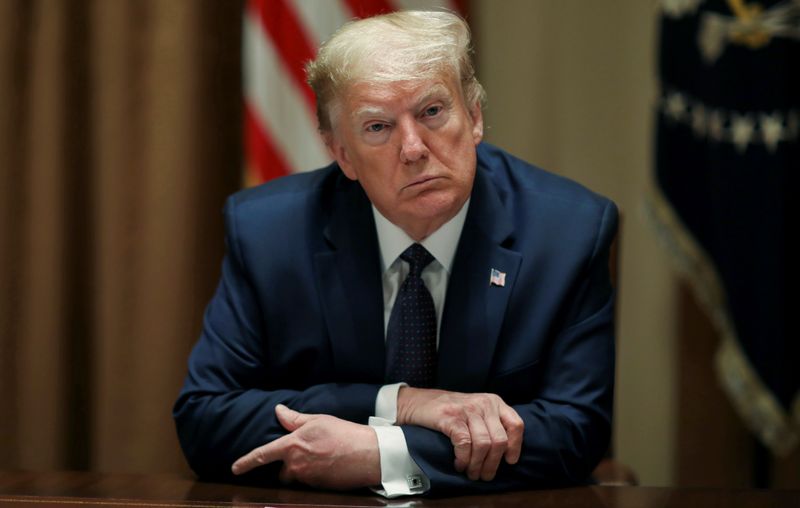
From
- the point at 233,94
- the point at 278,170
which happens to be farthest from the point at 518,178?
the point at 233,94

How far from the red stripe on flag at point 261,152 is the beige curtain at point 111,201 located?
155 mm

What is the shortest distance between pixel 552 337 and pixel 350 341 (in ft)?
1.45

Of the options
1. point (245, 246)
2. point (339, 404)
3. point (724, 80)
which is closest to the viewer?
point (339, 404)

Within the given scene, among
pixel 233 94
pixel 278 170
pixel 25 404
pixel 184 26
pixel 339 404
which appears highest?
pixel 184 26

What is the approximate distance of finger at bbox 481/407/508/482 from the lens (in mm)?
2124

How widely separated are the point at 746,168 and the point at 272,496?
1875 millimetres

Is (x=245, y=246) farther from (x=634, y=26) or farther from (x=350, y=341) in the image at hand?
(x=634, y=26)

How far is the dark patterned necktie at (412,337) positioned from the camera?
2.37 meters

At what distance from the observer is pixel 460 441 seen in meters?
2.13

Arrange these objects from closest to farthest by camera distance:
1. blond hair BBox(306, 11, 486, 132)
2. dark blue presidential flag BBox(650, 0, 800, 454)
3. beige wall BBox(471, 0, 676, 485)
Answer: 1. blond hair BBox(306, 11, 486, 132)
2. dark blue presidential flag BBox(650, 0, 800, 454)
3. beige wall BBox(471, 0, 676, 485)

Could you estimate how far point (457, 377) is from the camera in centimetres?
234

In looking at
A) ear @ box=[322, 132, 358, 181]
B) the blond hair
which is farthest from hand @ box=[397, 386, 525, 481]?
the blond hair

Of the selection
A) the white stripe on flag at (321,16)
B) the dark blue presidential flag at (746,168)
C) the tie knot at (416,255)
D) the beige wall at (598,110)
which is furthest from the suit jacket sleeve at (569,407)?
the beige wall at (598,110)

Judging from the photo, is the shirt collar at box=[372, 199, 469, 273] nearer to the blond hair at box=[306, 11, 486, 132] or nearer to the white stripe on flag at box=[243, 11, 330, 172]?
the blond hair at box=[306, 11, 486, 132]
